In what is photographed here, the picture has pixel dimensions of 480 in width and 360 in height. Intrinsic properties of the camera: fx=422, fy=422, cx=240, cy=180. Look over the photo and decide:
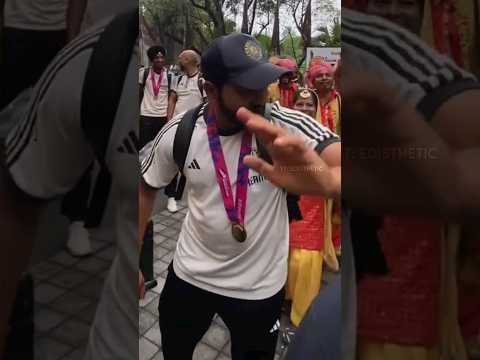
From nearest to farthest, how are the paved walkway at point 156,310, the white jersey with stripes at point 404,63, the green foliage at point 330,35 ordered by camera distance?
the white jersey with stripes at point 404,63 → the green foliage at point 330,35 → the paved walkway at point 156,310

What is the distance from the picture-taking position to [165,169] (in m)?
0.88

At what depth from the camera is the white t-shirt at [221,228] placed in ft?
2.74

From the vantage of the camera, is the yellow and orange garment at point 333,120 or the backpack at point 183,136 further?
the backpack at point 183,136

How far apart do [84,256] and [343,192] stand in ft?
1.71

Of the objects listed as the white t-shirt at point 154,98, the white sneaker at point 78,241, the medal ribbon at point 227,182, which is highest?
the white t-shirt at point 154,98

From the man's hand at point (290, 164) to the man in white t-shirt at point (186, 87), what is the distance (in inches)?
4.7

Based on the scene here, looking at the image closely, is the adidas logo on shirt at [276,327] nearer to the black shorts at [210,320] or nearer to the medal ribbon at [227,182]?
the black shorts at [210,320]

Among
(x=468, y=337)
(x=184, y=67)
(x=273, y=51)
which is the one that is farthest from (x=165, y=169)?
(x=468, y=337)

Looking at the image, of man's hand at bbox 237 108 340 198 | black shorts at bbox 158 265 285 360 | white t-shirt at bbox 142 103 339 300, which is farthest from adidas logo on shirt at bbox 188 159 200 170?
black shorts at bbox 158 265 285 360

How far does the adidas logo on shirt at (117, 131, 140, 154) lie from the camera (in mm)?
799

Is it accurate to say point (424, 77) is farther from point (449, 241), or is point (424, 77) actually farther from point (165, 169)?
point (165, 169)

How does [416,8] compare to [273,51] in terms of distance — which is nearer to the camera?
[416,8]

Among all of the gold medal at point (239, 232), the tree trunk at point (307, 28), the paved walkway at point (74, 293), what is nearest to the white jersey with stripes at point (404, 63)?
the tree trunk at point (307, 28)

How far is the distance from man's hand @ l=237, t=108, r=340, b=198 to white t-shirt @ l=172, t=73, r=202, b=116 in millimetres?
117
